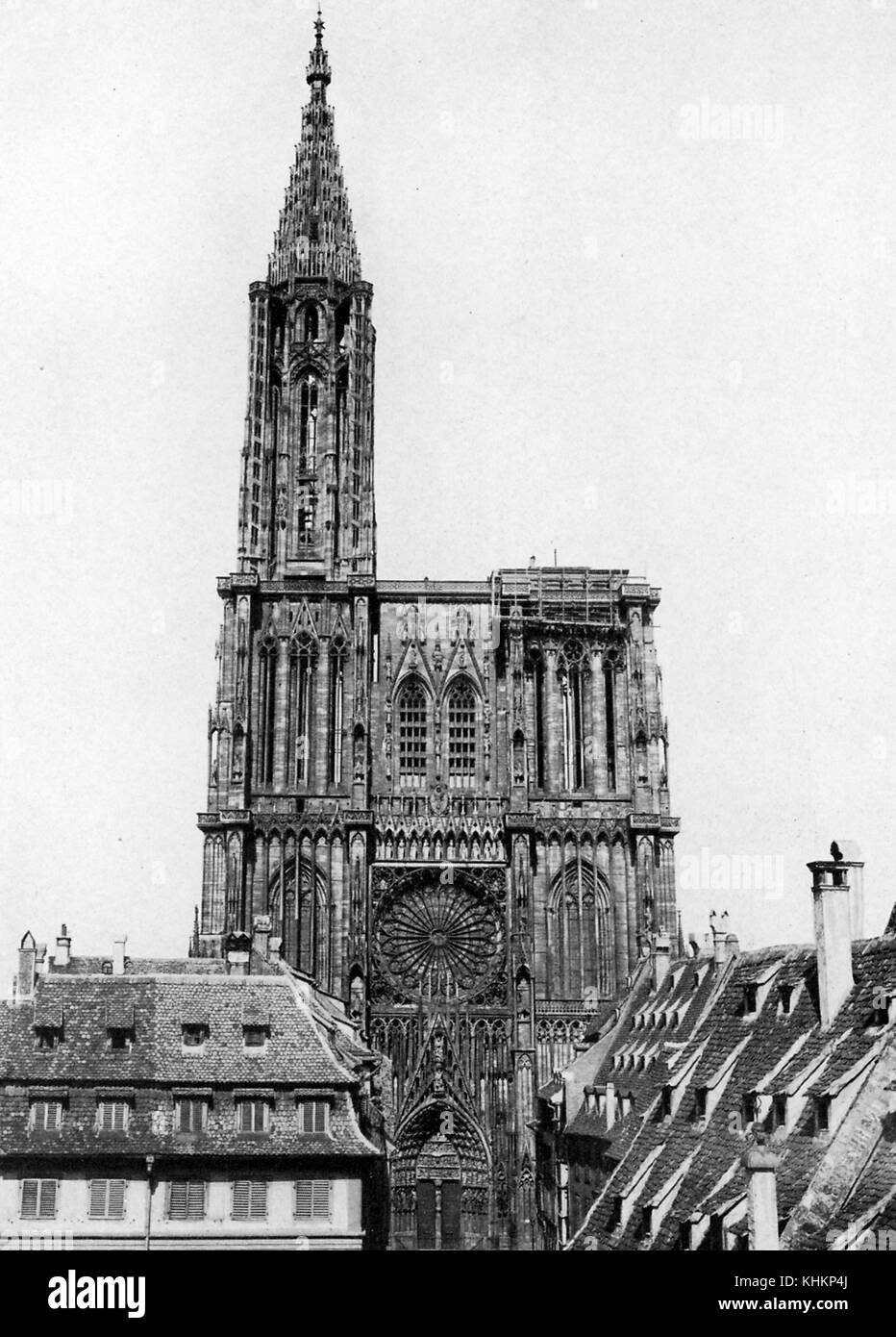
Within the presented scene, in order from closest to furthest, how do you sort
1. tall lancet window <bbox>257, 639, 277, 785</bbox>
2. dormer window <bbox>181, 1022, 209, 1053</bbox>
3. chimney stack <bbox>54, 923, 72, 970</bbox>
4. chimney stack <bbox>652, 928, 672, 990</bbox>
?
dormer window <bbox>181, 1022, 209, 1053</bbox> → chimney stack <bbox>54, 923, 72, 970</bbox> → chimney stack <bbox>652, 928, 672, 990</bbox> → tall lancet window <bbox>257, 639, 277, 785</bbox>

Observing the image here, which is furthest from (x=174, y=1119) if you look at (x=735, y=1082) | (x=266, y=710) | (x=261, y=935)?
(x=266, y=710)

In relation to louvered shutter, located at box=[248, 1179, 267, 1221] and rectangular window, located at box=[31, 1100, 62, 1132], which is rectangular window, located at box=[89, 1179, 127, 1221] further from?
louvered shutter, located at box=[248, 1179, 267, 1221]

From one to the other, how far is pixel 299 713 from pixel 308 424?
15608mm

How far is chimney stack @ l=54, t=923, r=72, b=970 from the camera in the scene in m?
53.3

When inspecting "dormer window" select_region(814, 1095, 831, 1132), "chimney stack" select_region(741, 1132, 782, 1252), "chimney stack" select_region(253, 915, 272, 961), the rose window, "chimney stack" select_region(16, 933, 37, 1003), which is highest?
the rose window

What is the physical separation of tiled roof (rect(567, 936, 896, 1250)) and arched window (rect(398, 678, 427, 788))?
33.4 meters

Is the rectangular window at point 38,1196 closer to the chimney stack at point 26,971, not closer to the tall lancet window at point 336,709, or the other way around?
the chimney stack at point 26,971

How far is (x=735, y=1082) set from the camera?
35.7 meters

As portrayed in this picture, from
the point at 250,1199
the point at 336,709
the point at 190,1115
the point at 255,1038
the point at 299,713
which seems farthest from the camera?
the point at 336,709

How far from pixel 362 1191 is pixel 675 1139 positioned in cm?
883

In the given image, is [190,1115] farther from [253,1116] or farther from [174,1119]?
[253,1116]

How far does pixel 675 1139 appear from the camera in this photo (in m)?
37.2

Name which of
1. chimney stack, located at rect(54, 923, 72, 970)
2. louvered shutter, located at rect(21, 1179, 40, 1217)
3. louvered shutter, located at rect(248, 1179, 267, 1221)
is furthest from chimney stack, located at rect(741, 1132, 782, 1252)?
chimney stack, located at rect(54, 923, 72, 970)

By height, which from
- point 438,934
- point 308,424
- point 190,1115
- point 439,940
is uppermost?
point 308,424
